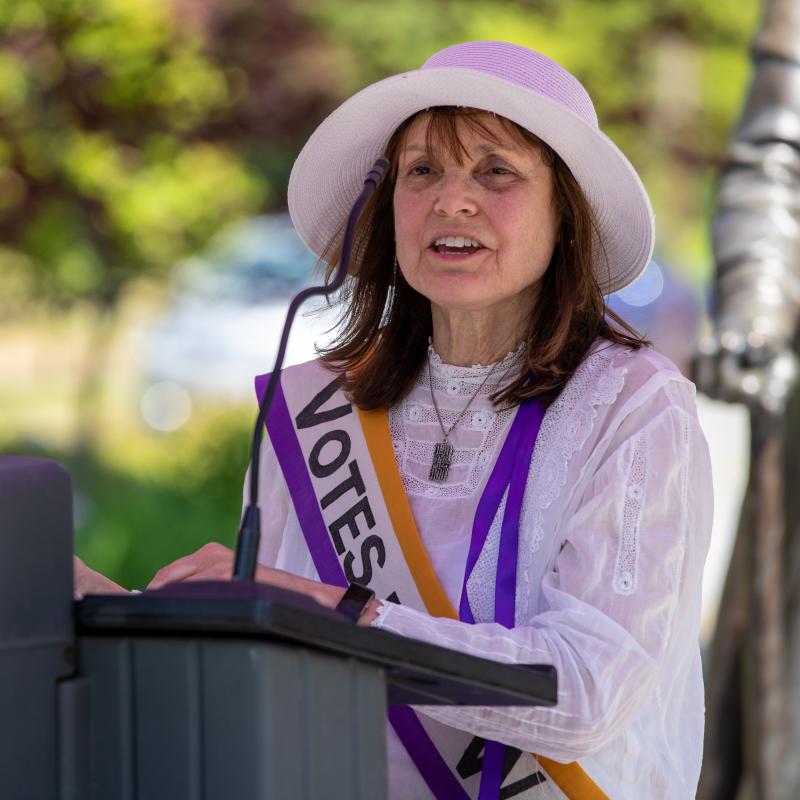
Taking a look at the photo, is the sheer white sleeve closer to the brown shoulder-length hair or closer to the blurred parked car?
the brown shoulder-length hair

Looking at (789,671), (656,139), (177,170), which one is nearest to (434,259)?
(789,671)

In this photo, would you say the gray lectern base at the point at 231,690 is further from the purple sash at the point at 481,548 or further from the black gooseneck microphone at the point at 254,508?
the purple sash at the point at 481,548

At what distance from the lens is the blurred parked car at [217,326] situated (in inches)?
594

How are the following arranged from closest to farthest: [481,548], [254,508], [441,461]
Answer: [254,508]
[481,548]
[441,461]

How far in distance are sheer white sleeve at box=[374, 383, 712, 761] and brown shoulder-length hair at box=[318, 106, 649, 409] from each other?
0.25m

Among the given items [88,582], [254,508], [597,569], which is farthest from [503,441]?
[254,508]

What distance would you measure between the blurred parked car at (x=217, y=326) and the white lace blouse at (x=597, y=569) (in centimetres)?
1228

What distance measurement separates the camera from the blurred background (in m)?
13.8

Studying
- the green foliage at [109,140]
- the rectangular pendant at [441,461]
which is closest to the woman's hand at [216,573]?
the rectangular pendant at [441,461]

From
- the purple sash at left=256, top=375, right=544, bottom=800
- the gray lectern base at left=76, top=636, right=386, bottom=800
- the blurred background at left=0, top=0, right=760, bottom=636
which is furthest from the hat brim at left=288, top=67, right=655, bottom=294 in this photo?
the blurred background at left=0, top=0, right=760, bottom=636

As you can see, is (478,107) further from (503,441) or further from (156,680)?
(156,680)

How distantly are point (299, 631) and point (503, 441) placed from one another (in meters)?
1.13

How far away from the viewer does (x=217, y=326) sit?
610 inches

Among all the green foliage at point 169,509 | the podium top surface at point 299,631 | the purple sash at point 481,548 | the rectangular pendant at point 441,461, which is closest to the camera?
the podium top surface at point 299,631
